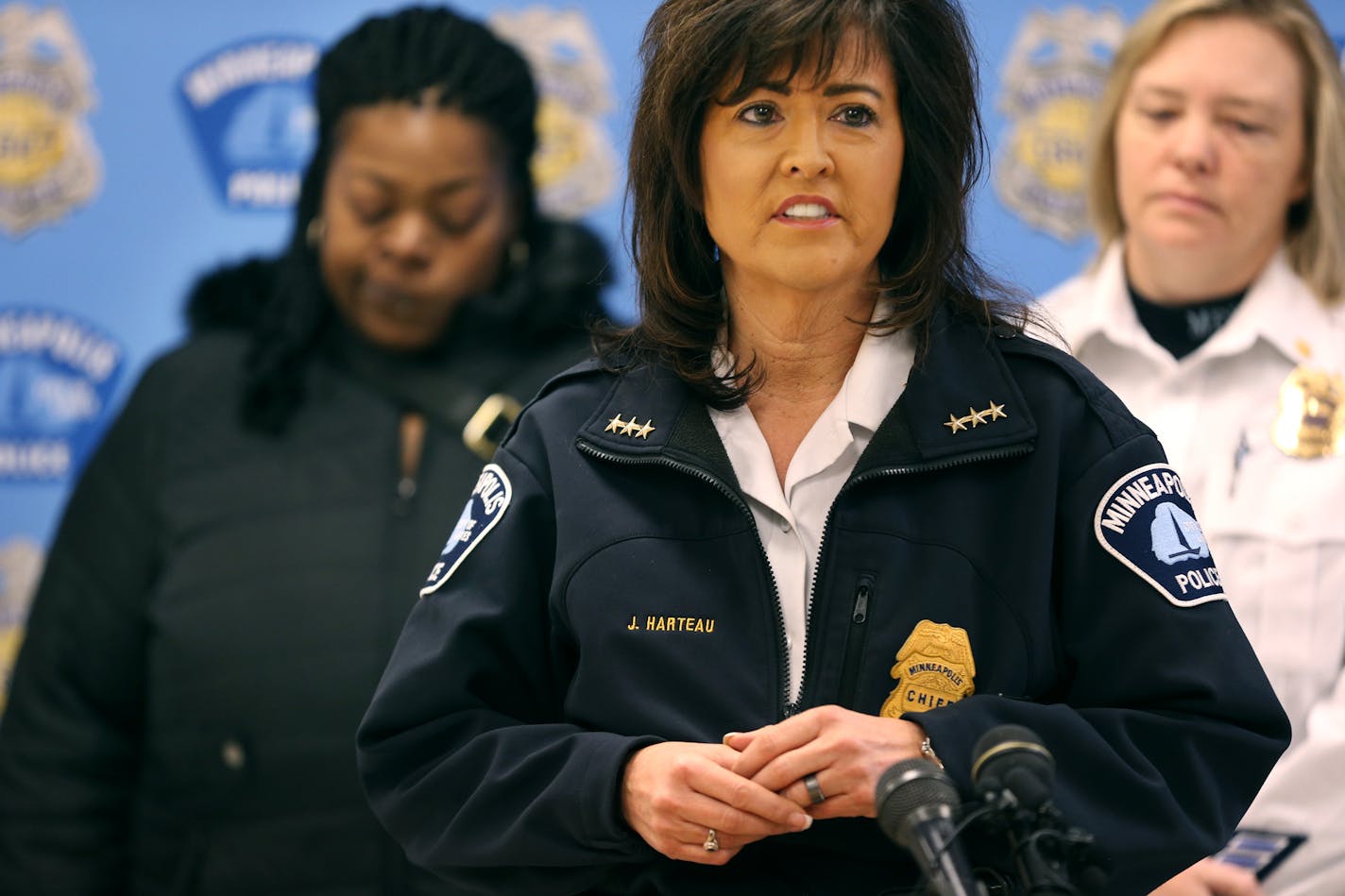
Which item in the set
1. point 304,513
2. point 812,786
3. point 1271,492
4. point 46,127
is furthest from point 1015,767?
point 46,127

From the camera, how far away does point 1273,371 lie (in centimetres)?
258

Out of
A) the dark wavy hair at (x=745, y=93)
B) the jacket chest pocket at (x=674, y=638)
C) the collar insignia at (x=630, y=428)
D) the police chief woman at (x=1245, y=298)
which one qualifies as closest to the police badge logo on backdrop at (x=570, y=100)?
the police chief woman at (x=1245, y=298)

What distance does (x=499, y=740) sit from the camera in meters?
1.67

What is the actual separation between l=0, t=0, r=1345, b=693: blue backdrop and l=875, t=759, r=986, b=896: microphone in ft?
7.30

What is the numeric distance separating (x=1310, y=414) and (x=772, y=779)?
136cm

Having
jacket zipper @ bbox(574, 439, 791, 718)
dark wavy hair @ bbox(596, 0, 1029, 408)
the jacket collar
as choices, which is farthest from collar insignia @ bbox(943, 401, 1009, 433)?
jacket zipper @ bbox(574, 439, 791, 718)

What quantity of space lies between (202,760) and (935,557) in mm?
1635

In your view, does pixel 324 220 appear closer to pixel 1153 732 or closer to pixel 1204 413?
pixel 1204 413

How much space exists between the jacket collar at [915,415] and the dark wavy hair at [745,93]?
1.0 inches

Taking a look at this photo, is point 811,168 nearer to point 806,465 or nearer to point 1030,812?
point 806,465

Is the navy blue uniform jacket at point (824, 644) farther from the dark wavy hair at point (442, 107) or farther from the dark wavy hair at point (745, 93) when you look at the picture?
the dark wavy hair at point (442, 107)

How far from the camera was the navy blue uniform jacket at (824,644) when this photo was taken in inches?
62.2

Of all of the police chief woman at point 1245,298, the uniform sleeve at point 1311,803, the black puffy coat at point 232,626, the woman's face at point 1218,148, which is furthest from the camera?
the black puffy coat at point 232,626

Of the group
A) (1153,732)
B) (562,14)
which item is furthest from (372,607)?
(1153,732)
